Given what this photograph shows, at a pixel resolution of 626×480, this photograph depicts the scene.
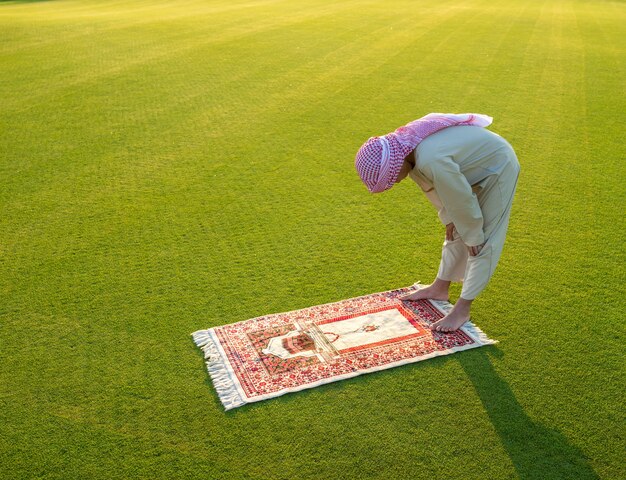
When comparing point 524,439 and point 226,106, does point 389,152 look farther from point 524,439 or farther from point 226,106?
point 226,106

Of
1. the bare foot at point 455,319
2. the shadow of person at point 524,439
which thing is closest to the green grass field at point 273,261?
the shadow of person at point 524,439

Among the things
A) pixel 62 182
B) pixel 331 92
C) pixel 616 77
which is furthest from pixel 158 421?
pixel 616 77

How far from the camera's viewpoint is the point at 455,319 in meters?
3.76

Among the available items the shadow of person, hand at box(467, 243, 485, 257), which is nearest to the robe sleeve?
hand at box(467, 243, 485, 257)

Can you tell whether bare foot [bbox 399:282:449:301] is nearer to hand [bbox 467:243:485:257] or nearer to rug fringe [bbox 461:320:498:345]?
rug fringe [bbox 461:320:498:345]

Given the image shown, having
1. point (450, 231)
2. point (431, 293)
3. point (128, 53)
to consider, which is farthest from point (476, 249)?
point (128, 53)

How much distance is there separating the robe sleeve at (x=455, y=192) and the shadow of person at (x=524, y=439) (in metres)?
0.77

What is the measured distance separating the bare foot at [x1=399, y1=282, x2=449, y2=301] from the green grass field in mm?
218

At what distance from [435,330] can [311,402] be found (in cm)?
95

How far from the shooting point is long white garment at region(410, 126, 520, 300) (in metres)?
3.25

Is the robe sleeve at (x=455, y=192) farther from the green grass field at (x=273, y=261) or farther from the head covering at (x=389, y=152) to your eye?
the green grass field at (x=273, y=261)

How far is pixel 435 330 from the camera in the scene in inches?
149

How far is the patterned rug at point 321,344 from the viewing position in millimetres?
3363

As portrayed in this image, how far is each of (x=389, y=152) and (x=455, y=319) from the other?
1.11 m
